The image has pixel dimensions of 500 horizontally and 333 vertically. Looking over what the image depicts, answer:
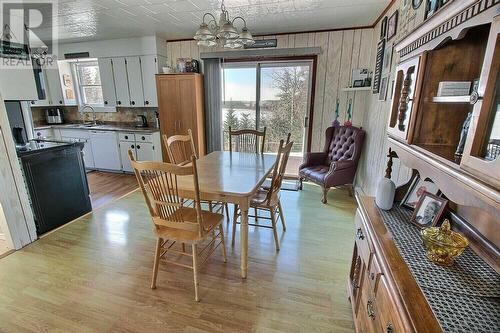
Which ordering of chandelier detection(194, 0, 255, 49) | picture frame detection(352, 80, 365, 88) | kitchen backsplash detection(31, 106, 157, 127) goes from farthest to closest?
1. kitchen backsplash detection(31, 106, 157, 127)
2. picture frame detection(352, 80, 365, 88)
3. chandelier detection(194, 0, 255, 49)

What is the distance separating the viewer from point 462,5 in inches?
28.9

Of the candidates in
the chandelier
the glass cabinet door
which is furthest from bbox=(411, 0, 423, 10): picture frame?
the glass cabinet door

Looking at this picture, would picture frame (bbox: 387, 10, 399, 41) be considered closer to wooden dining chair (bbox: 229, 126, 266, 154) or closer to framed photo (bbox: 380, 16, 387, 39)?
framed photo (bbox: 380, 16, 387, 39)

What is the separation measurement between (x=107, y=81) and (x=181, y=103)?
170 cm

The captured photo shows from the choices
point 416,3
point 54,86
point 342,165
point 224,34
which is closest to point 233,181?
point 224,34

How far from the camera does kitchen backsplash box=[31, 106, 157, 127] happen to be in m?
4.89

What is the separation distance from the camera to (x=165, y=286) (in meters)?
1.83

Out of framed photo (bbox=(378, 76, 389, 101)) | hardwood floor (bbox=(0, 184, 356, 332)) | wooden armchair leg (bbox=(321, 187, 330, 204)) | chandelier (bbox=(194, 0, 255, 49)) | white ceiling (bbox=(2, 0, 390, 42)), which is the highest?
white ceiling (bbox=(2, 0, 390, 42))

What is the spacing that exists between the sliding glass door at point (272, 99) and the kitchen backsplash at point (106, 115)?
1.71m

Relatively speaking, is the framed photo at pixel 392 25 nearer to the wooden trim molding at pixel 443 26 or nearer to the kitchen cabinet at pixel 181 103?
the wooden trim molding at pixel 443 26

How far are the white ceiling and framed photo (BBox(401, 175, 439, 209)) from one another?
2.24 m

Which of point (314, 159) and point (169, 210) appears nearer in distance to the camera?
point (169, 210)

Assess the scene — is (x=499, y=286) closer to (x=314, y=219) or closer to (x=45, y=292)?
(x=314, y=219)

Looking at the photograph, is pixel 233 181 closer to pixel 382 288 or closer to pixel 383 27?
pixel 382 288
